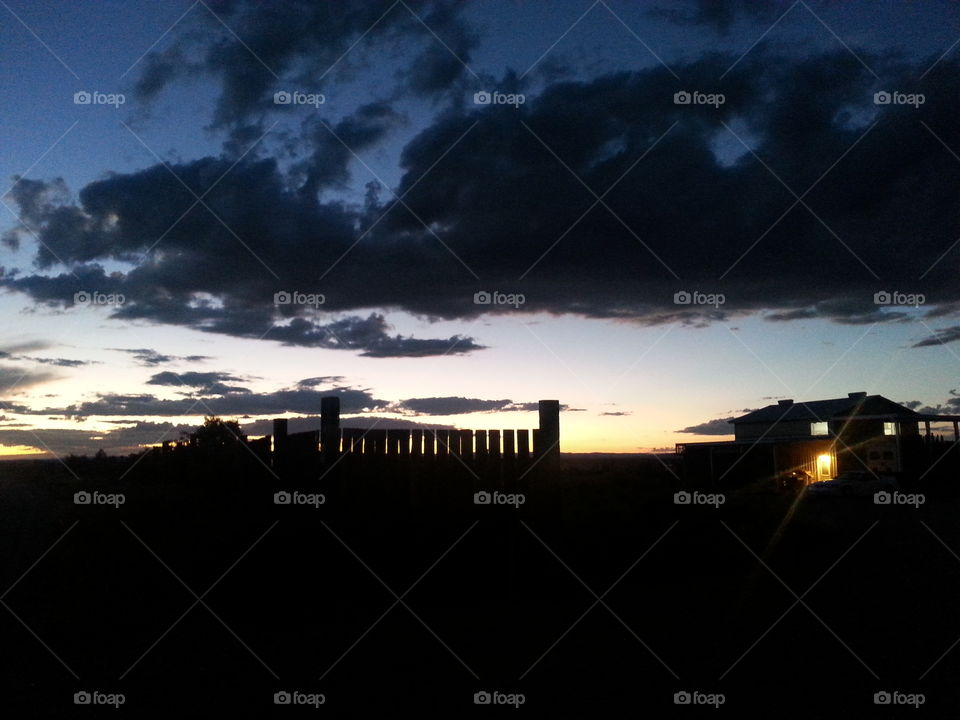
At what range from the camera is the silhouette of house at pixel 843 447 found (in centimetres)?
3725

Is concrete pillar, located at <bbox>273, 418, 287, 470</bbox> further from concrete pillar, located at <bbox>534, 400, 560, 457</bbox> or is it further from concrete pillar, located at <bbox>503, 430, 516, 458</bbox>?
concrete pillar, located at <bbox>534, 400, 560, 457</bbox>

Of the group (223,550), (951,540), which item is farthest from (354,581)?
(951,540)

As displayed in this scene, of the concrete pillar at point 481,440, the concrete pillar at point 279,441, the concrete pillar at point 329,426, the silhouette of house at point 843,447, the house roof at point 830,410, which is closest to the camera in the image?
the concrete pillar at point 481,440

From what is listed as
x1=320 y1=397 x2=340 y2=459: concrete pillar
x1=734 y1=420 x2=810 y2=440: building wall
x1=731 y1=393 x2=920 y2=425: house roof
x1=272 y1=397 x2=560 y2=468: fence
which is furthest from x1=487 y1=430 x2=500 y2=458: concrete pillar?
x1=734 y1=420 x2=810 y2=440: building wall

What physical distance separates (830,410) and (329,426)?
4199cm

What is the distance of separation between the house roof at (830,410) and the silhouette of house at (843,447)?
50 mm

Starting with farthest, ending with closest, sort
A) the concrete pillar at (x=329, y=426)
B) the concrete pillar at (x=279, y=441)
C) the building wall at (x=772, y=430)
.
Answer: the building wall at (x=772, y=430), the concrete pillar at (x=279, y=441), the concrete pillar at (x=329, y=426)

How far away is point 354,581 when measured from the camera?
26.1 feet

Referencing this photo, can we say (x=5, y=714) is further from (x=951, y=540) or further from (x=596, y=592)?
(x=951, y=540)

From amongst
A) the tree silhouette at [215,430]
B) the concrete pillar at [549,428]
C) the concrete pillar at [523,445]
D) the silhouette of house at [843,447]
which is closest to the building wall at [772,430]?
the silhouette of house at [843,447]

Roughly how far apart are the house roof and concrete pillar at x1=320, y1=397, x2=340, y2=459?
35.4 meters

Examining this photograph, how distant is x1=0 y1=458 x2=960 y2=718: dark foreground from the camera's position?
5.27 m

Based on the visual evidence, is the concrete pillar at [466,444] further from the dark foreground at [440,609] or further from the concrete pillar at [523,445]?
Answer: the concrete pillar at [523,445]

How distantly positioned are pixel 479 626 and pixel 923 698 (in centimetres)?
350
